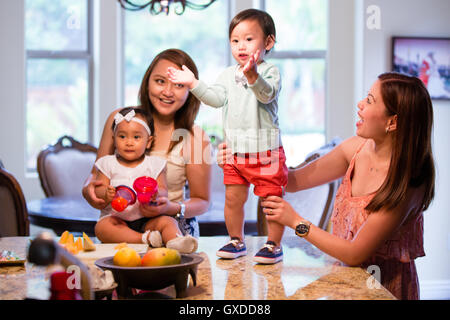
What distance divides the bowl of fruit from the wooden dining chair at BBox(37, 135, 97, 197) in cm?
317

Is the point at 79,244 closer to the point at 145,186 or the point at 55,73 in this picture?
the point at 145,186

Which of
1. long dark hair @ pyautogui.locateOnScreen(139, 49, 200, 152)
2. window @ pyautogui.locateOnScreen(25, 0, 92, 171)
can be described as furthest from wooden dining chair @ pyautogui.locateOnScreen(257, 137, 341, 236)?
window @ pyautogui.locateOnScreen(25, 0, 92, 171)

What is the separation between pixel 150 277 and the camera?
0.96 meters

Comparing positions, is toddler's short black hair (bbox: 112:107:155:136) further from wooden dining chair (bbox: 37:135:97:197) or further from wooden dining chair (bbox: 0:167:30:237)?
wooden dining chair (bbox: 37:135:97:197)

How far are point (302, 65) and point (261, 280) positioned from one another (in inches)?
179

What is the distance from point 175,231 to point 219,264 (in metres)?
0.29

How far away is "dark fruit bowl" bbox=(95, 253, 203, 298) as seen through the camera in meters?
0.95

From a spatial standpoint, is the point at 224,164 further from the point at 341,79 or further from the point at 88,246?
the point at 341,79

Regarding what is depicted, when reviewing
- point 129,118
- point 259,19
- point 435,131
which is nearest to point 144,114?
point 129,118

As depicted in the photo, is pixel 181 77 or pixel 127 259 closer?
pixel 127 259

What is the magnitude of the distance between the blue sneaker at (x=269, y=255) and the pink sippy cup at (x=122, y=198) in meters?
0.43

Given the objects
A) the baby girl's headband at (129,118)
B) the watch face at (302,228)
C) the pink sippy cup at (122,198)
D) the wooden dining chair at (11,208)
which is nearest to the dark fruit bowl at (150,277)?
the watch face at (302,228)

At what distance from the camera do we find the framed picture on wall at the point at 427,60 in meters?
4.36
